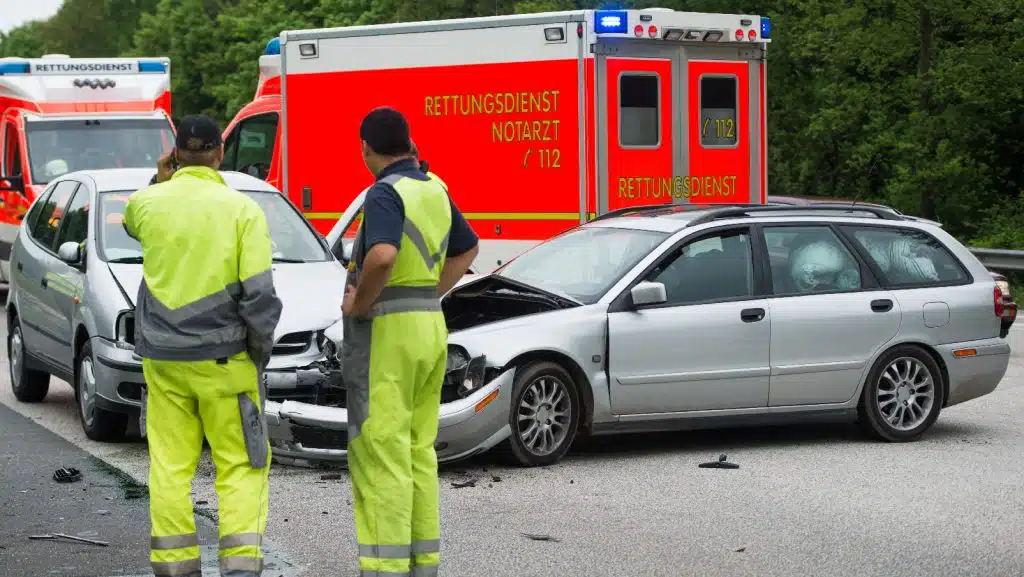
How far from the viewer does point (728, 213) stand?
392 inches

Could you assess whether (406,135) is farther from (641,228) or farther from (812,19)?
(812,19)

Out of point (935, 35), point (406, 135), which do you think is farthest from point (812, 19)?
point (406, 135)

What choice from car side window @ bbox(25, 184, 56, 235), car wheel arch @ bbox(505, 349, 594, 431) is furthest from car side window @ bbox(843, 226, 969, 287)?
car side window @ bbox(25, 184, 56, 235)

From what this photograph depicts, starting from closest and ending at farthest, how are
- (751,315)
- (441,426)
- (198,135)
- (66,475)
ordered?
(198,135) → (441,426) → (66,475) → (751,315)

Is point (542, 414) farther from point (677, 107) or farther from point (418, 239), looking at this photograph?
point (677, 107)

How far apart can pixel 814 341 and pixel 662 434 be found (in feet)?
4.02

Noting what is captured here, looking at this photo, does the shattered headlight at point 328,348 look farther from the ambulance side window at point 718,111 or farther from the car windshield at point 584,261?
the ambulance side window at point 718,111

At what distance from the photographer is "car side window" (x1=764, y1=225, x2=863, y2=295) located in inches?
390

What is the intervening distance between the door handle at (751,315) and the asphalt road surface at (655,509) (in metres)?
0.77

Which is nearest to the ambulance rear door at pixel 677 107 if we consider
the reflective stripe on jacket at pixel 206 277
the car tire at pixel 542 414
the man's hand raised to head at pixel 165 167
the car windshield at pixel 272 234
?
the car windshield at pixel 272 234

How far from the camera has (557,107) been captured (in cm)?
1409

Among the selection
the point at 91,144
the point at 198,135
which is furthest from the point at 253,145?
the point at 198,135

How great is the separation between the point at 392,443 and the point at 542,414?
317 cm

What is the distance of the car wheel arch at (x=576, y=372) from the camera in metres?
9.07
